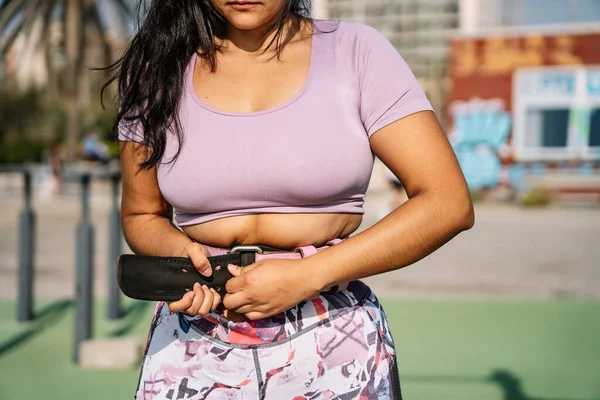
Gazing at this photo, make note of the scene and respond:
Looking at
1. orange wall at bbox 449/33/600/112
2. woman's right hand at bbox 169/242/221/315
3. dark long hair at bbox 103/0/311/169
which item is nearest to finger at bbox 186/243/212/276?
woman's right hand at bbox 169/242/221/315

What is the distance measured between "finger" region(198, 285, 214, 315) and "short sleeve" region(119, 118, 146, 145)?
38 cm

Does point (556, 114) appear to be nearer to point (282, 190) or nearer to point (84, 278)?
point (84, 278)

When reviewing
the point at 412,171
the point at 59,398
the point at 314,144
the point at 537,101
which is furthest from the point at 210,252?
the point at 537,101

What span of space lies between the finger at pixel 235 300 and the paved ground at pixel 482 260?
4.50m

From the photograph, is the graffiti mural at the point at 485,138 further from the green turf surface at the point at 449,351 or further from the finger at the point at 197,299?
the finger at the point at 197,299

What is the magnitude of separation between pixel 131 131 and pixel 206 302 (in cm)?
45

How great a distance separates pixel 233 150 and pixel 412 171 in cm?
35

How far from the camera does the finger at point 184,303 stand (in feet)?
4.70

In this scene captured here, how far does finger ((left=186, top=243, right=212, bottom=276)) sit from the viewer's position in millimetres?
1448

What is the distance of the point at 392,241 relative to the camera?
144 centimetres

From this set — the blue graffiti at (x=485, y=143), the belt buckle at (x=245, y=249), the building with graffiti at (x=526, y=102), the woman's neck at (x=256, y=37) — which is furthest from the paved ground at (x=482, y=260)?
the building with graffiti at (x=526, y=102)

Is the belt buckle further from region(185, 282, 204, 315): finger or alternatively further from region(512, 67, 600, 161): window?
region(512, 67, 600, 161): window

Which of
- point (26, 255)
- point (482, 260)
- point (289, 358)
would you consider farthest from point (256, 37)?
point (482, 260)

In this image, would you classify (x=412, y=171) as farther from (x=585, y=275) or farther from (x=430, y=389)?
(x=585, y=275)
